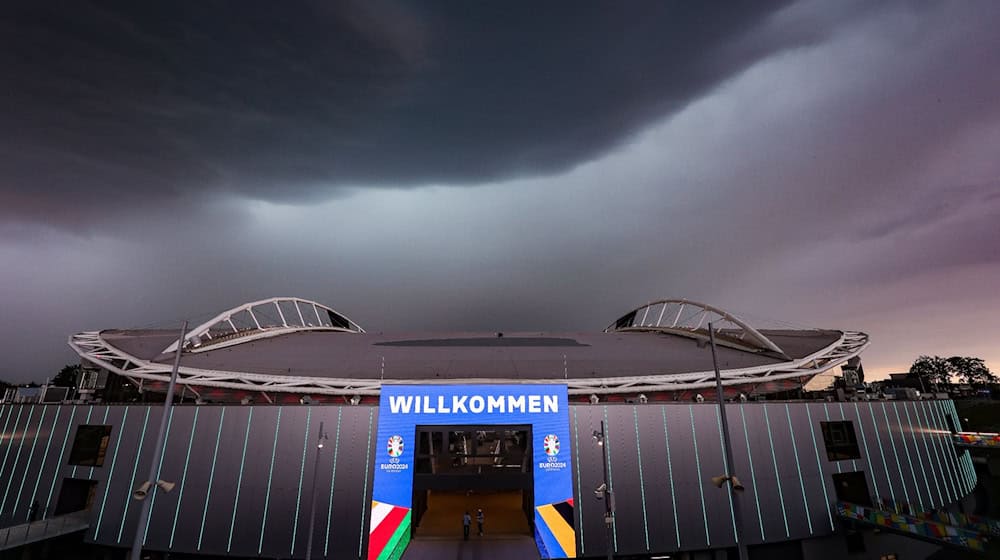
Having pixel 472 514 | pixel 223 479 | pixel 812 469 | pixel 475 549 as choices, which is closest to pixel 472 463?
pixel 472 514

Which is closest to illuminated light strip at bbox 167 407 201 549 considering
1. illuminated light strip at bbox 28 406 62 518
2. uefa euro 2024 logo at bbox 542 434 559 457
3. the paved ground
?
illuminated light strip at bbox 28 406 62 518

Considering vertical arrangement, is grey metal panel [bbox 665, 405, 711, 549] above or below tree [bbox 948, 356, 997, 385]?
below

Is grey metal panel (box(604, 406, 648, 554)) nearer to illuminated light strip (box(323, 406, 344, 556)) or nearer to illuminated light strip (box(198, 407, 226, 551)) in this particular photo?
illuminated light strip (box(323, 406, 344, 556))

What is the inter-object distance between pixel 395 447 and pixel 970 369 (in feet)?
721

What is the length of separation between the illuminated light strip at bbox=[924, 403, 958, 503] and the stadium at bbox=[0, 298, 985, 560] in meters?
0.18

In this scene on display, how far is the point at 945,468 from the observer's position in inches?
1260

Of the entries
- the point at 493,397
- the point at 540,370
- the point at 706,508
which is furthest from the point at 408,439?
the point at 706,508

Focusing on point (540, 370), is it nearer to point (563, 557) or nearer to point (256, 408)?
point (563, 557)

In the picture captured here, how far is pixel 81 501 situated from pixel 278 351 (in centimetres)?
1456

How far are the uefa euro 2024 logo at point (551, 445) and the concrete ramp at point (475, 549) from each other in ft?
15.3

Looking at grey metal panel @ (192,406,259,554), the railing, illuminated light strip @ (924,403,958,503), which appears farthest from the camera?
illuminated light strip @ (924,403,958,503)

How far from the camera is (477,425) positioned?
77.4ft

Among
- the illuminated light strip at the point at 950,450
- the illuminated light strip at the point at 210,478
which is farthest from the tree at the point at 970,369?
the illuminated light strip at the point at 210,478

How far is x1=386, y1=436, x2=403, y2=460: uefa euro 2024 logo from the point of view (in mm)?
23000
